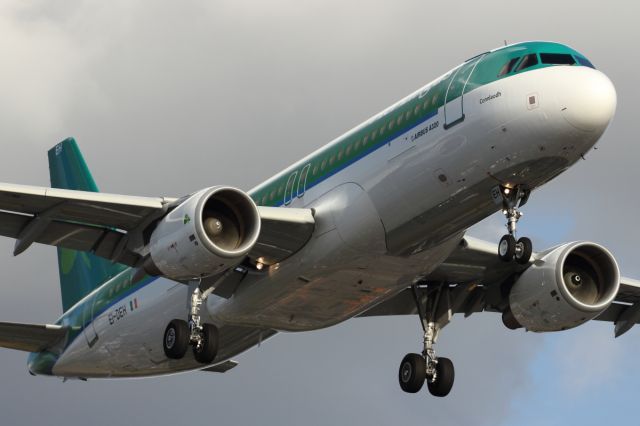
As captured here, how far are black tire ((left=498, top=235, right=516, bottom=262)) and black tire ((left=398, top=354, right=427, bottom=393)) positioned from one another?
23.4 ft

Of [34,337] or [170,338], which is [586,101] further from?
[34,337]

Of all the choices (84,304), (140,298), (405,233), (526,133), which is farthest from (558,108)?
(84,304)

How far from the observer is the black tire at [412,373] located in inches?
1521

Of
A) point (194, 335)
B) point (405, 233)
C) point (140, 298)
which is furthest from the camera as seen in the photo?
point (140, 298)

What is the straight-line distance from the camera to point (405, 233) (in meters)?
33.6

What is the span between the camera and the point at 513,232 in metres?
32.8

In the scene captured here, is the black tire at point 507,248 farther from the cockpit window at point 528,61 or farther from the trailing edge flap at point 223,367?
the trailing edge flap at point 223,367

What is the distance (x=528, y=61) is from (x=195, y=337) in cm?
1069

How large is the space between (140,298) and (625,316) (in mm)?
14779

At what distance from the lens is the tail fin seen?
149 feet

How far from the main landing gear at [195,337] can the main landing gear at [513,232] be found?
795 cm

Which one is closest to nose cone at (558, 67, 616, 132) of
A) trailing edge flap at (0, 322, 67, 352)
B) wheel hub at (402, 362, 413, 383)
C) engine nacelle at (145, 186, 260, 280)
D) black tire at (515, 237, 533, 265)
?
black tire at (515, 237, 533, 265)

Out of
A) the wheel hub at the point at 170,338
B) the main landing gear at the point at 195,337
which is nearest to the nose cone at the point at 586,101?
the main landing gear at the point at 195,337

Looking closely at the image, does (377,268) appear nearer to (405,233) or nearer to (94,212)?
(405,233)
